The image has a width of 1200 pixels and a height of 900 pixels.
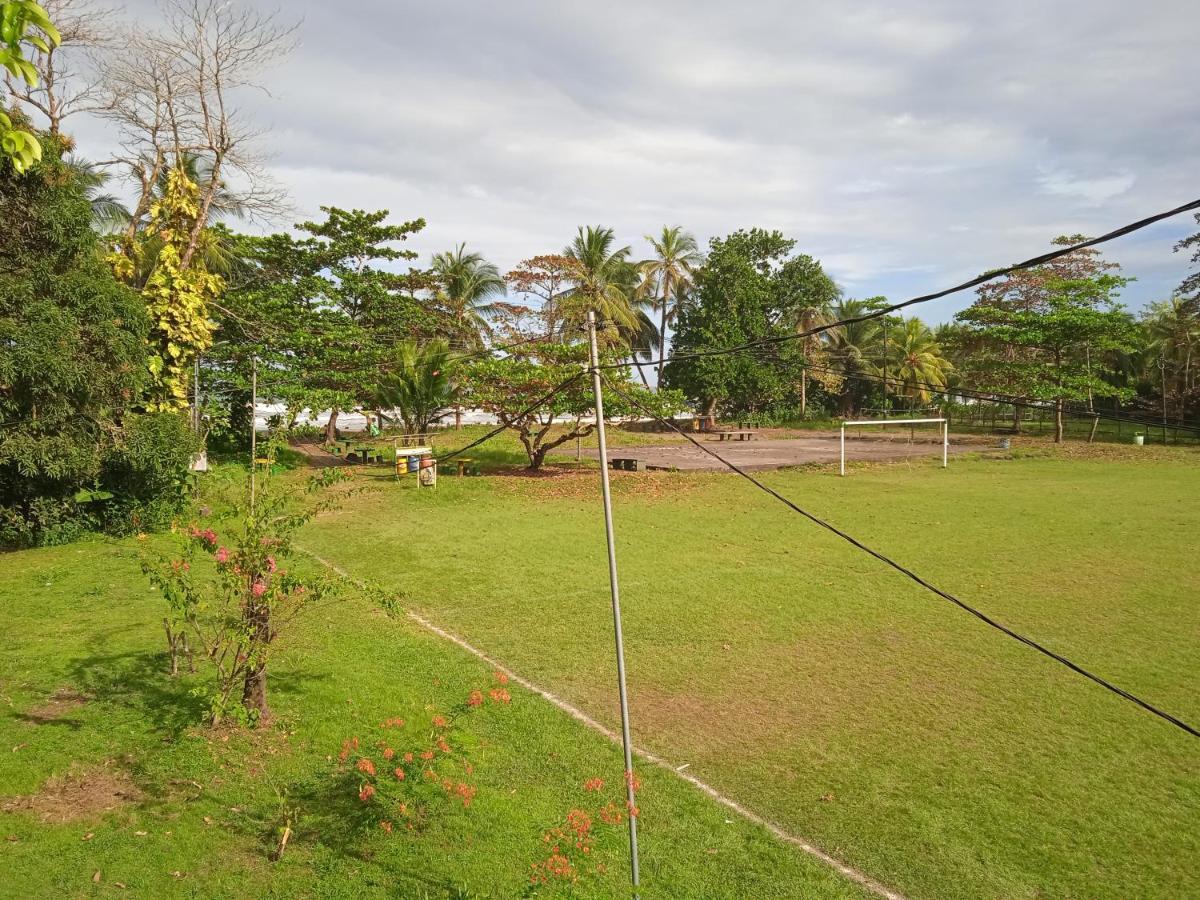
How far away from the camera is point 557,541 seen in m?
14.0

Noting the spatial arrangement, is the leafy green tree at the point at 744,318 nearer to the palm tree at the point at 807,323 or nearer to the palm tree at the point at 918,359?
the palm tree at the point at 807,323

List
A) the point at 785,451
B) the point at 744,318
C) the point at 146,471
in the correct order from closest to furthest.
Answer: the point at 146,471 < the point at 785,451 < the point at 744,318

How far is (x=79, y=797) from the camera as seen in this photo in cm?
510

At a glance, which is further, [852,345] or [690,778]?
[852,345]

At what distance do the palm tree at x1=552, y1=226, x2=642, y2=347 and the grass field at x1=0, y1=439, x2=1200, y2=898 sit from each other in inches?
787

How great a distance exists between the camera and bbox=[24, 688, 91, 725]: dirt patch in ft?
20.0

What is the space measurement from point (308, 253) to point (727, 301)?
23376 millimetres

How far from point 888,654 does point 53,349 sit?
1202 centimetres

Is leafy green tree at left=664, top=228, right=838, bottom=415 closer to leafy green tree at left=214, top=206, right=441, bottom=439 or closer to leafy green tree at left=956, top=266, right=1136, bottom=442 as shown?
leafy green tree at left=956, top=266, right=1136, bottom=442

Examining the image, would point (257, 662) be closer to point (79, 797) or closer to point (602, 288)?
point (79, 797)

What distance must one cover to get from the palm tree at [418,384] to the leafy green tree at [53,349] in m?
10.6

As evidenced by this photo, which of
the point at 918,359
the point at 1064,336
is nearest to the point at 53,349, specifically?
the point at 1064,336

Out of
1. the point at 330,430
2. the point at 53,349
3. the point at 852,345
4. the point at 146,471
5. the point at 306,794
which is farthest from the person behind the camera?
the point at 852,345

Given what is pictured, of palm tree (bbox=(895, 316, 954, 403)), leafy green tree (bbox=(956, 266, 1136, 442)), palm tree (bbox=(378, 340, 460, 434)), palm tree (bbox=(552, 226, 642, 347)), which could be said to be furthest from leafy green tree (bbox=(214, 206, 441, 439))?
palm tree (bbox=(895, 316, 954, 403))
